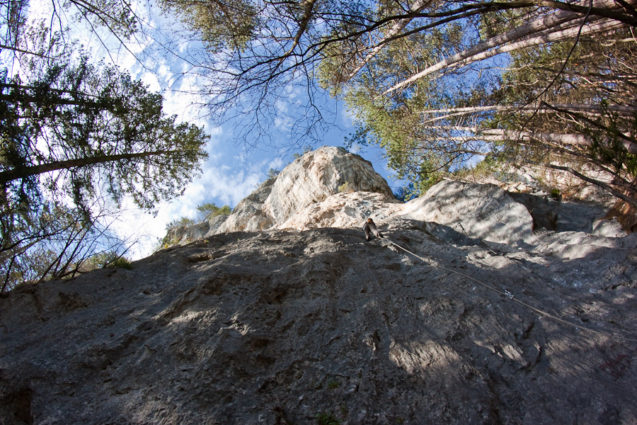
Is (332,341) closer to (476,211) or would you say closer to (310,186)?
(476,211)

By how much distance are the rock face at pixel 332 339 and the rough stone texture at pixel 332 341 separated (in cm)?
2

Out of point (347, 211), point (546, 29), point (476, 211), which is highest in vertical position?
point (546, 29)

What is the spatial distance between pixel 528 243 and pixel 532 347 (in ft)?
12.8

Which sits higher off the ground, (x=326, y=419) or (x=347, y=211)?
(x=347, y=211)

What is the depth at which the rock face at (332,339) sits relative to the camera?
2.98 metres

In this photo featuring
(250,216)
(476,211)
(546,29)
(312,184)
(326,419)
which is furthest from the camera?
(250,216)

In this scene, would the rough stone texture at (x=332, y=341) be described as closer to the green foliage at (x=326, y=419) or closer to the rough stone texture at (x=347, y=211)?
the green foliage at (x=326, y=419)

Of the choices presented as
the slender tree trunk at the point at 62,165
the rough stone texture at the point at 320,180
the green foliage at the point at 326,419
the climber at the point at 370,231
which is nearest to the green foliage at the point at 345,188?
the rough stone texture at the point at 320,180

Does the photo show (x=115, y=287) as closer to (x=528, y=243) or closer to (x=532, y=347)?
(x=532, y=347)

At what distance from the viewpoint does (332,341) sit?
3.87 meters

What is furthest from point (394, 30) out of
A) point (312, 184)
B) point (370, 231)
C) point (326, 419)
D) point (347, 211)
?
point (326, 419)

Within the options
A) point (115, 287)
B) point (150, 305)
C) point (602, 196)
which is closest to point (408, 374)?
point (150, 305)

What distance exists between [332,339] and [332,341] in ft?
0.10

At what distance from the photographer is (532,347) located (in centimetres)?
365
